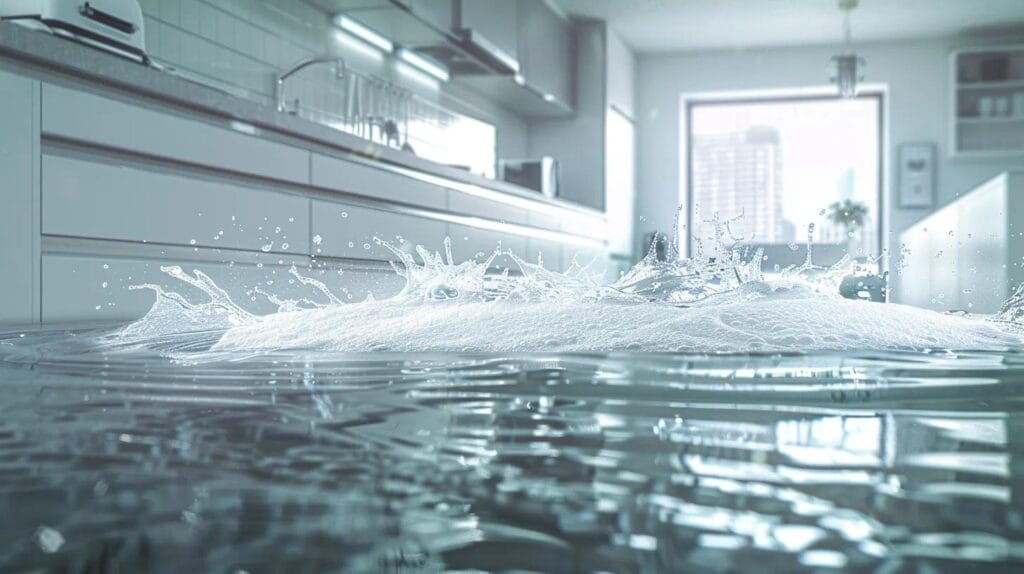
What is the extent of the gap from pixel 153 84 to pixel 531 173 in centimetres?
400

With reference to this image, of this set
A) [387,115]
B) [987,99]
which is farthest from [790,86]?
[387,115]

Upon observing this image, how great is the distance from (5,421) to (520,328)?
440 mm

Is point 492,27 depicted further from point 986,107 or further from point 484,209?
→ point 986,107

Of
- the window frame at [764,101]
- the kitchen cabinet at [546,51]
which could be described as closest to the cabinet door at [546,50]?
the kitchen cabinet at [546,51]

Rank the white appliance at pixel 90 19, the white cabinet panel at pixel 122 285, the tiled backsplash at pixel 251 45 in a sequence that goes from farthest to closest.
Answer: the tiled backsplash at pixel 251 45
the white appliance at pixel 90 19
the white cabinet panel at pixel 122 285

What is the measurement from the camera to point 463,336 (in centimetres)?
74

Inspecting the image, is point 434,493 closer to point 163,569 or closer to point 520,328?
point 163,569

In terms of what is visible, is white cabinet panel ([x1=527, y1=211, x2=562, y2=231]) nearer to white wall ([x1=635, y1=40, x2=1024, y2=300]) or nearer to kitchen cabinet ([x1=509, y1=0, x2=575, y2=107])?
kitchen cabinet ([x1=509, y1=0, x2=575, y2=107])

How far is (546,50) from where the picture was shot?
20.1ft

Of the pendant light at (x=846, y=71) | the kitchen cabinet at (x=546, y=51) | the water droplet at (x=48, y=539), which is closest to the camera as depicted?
the water droplet at (x=48, y=539)

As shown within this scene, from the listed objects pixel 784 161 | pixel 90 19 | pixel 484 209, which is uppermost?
pixel 784 161

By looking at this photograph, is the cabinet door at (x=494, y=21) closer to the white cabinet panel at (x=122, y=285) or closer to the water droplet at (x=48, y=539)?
the white cabinet panel at (x=122, y=285)

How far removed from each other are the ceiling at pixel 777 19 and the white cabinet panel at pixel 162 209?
162 inches

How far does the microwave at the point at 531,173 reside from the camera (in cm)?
607
